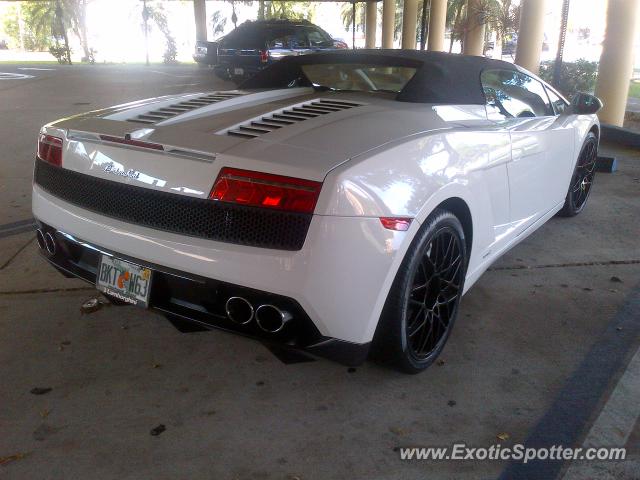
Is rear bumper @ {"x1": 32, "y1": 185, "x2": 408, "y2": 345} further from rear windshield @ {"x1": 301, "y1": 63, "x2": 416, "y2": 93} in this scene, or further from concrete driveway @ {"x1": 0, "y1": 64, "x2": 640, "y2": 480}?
rear windshield @ {"x1": 301, "y1": 63, "x2": 416, "y2": 93}

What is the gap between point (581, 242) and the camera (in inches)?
176

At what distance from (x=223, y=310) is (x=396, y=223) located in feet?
2.38

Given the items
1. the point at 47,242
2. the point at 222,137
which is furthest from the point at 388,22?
the point at 222,137

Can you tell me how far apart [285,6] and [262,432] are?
43516 millimetres

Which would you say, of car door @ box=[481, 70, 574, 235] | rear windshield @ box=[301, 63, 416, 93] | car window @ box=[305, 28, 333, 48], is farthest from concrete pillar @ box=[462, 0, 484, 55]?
rear windshield @ box=[301, 63, 416, 93]

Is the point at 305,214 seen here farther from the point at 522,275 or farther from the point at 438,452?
the point at 522,275

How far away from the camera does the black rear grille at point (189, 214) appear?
209cm

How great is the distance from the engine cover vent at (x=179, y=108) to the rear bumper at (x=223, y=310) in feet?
2.07

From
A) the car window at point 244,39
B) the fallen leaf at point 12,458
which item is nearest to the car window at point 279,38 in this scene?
the car window at point 244,39

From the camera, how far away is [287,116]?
2.70 metres

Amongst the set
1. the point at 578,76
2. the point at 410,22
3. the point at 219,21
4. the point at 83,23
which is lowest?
the point at 578,76

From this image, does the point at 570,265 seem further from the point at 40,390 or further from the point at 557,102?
the point at 40,390

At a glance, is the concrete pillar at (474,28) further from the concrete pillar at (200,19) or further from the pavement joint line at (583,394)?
the pavement joint line at (583,394)

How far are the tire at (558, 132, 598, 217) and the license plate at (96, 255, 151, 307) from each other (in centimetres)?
348
